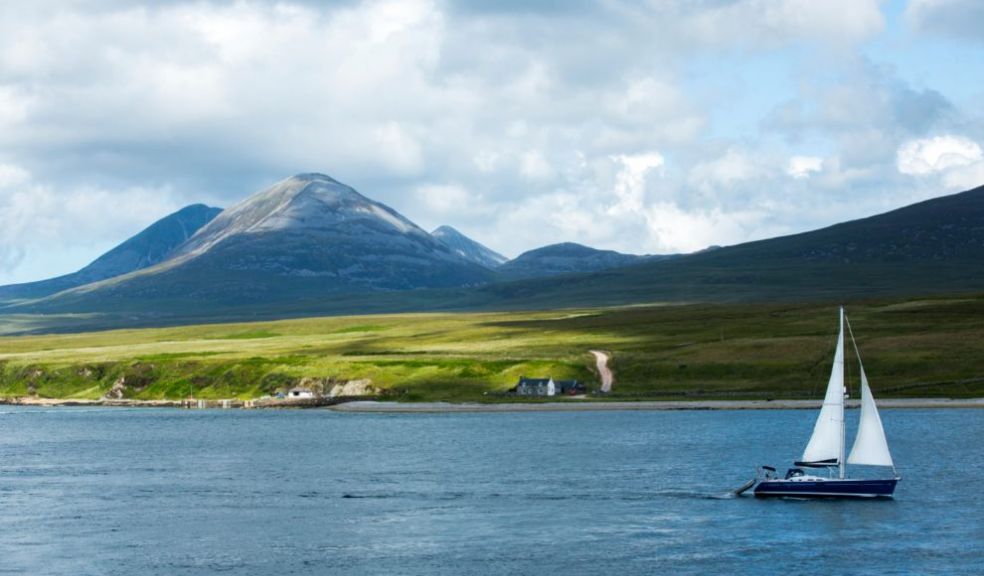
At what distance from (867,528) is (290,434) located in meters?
80.2

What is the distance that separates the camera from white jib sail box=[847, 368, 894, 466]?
9369 centimetres

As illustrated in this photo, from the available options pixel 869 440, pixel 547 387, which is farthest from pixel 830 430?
pixel 547 387

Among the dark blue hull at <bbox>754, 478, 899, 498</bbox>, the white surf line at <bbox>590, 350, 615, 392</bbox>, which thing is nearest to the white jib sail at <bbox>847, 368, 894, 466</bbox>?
the dark blue hull at <bbox>754, 478, 899, 498</bbox>

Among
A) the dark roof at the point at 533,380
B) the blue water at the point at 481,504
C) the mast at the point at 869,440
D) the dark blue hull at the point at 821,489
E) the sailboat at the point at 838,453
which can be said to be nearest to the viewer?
the blue water at the point at 481,504

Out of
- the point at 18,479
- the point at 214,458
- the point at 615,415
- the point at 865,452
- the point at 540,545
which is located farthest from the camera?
the point at 615,415

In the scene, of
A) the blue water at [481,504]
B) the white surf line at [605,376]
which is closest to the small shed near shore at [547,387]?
the white surf line at [605,376]

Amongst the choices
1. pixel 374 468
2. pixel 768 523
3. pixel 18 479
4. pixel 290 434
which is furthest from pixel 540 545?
pixel 290 434

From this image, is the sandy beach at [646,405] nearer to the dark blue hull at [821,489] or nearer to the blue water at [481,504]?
the blue water at [481,504]

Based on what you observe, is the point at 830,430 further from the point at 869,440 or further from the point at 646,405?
the point at 646,405

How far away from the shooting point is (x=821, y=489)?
9594cm

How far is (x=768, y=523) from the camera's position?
8644cm

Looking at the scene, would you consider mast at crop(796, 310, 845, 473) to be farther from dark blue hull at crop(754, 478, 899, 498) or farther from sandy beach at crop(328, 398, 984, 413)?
sandy beach at crop(328, 398, 984, 413)

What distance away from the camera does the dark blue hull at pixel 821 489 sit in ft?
310

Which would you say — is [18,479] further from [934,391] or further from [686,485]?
[934,391]
